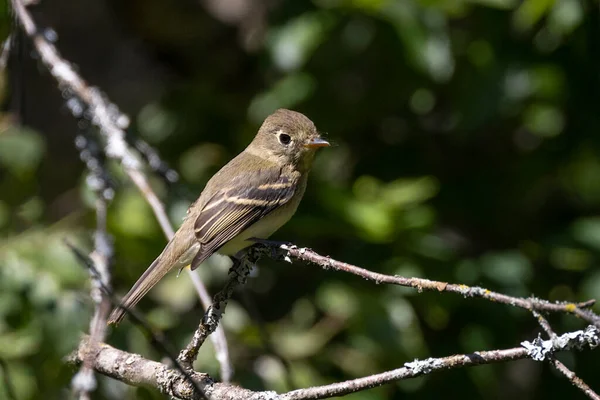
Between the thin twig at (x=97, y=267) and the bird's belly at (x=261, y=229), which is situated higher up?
the bird's belly at (x=261, y=229)

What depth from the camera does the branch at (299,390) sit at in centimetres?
221

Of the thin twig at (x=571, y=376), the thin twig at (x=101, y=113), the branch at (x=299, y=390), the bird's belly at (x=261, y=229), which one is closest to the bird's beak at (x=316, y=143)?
the bird's belly at (x=261, y=229)

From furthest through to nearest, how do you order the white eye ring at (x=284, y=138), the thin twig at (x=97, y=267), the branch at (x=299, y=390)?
the white eye ring at (x=284, y=138) → the thin twig at (x=97, y=267) → the branch at (x=299, y=390)

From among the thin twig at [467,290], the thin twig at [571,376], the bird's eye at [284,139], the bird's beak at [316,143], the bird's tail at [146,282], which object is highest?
the bird's eye at [284,139]

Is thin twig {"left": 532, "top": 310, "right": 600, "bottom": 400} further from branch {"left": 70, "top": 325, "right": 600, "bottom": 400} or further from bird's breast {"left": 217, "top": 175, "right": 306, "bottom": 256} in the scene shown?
bird's breast {"left": 217, "top": 175, "right": 306, "bottom": 256}

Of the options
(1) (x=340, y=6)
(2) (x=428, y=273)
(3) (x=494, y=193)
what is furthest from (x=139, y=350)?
(3) (x=494, y=193)

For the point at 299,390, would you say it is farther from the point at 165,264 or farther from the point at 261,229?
the point at 261,229

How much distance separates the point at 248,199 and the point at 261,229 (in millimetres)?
205

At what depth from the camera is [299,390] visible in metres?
2.37

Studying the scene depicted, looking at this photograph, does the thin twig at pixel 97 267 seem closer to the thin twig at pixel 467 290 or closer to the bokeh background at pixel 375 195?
the bokeh background at pixel 375 195

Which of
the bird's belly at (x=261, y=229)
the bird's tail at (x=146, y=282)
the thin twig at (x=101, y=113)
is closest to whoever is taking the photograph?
the thin twig at (x=101, y=113)

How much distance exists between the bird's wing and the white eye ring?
191mm

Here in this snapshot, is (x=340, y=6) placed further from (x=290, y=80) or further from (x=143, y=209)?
(x=143, y=209)

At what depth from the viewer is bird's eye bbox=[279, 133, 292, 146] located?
4.65m
